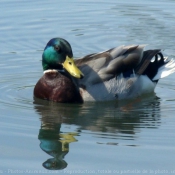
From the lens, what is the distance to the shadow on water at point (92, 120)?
9.10 metres

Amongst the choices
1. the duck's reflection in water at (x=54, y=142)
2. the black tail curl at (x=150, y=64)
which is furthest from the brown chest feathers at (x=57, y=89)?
the black tail curl at (x=150, y=64)

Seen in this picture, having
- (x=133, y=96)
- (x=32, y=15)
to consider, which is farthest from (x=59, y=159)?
(x=32, y=15)

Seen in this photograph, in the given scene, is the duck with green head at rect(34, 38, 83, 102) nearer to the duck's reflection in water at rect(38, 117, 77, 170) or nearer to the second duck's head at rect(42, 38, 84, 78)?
the second duck's head at rect(42, 38, 84, 78)

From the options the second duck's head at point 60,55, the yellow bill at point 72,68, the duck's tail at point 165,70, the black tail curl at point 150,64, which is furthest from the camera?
the duck's tail at point 165,70

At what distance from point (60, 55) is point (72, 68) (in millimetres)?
322

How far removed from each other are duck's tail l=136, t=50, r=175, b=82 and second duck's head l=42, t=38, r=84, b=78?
1.30 metres

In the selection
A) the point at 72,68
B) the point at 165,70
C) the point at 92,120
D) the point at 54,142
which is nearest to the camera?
the point at 54,142

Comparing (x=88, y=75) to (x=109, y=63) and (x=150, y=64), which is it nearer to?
(x=109, y=63)

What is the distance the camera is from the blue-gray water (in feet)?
28.1

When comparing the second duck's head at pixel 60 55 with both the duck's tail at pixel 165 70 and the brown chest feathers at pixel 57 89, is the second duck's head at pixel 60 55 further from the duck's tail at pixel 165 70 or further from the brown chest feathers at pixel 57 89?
the duck's tail at pixel 165 70

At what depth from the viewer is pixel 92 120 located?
33.7 feet

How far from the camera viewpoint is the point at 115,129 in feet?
32.3

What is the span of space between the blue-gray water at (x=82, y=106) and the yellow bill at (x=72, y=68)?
49cm

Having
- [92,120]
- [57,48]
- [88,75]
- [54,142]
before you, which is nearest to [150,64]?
[88,75]
